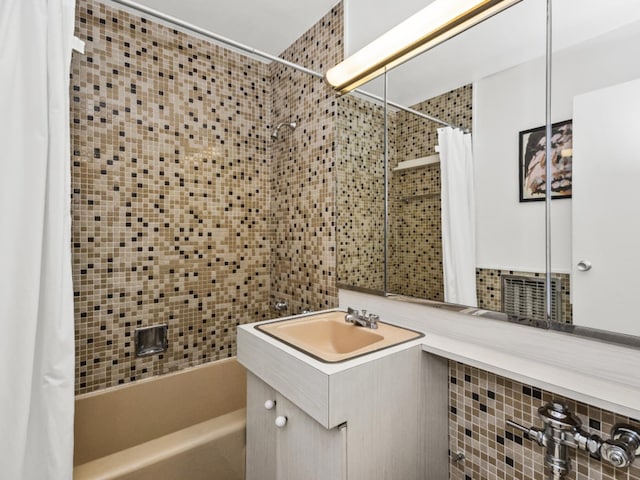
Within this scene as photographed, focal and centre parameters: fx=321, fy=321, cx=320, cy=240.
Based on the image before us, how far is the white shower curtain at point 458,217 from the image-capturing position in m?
1.10

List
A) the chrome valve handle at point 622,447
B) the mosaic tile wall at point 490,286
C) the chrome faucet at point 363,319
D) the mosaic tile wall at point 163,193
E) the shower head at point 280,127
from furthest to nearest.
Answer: the shower head at point 280,127 → the mosaic tile wall at point 163,193 → the chrome faucet at point 363,319 → the mosaic tile wall at point 490,286 → the chrome valve handle at point 622,447

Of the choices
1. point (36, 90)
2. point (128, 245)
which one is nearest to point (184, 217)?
point (128, 245)

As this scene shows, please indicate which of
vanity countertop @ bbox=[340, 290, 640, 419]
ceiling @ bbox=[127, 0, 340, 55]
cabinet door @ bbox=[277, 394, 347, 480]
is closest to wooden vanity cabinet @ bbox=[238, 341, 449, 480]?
cabinet door @ bbox=[277, 394, 347, 480]

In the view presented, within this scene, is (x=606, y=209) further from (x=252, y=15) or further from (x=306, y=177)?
(x=252, y=15)

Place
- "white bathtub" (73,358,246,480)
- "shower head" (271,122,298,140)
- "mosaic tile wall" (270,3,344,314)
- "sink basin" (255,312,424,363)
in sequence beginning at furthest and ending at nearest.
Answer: "shower head" (271,122,298,140) → "mosaic tile wall" (270,3,344,314) → "white bathtub" (73,358,246,480) → "sink basin" (255,312,424,363)

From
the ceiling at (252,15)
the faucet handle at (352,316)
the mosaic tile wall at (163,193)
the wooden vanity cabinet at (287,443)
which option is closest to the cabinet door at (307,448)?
the wooden vanity cabinet at (287,443)

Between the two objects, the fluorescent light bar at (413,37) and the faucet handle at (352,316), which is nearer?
the fluorescent light bar at (413,37)

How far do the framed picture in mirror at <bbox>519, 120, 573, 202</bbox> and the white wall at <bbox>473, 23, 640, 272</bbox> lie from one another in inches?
0.8

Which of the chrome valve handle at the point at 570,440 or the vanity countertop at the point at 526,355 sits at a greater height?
the vanity countertop at the point at 526,355

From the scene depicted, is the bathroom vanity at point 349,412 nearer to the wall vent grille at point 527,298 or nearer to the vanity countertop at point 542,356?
the vanity countertop at point 542,356

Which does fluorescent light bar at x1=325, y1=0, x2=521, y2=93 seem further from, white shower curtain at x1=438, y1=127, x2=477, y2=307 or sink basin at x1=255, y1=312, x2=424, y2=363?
sink basin at x1=255, y1=312, x2=424, y2=363

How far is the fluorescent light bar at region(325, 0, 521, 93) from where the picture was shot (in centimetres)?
105

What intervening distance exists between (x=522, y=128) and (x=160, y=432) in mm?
2029

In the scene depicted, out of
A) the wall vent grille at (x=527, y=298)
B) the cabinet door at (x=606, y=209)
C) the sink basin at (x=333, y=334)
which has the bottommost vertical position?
the sink basin at (x=333, y=334)
